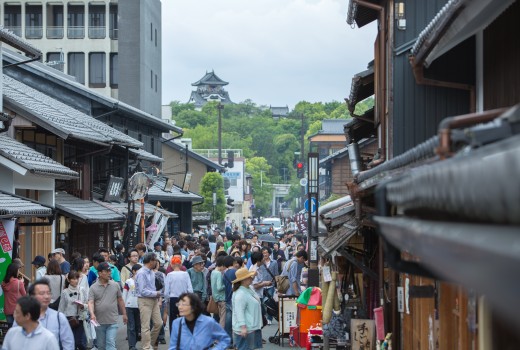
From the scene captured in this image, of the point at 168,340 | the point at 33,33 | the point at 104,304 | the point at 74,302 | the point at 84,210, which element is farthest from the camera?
the point at 33,33

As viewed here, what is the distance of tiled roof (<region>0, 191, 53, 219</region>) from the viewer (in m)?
17.2

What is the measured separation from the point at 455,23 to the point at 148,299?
34.8 ft

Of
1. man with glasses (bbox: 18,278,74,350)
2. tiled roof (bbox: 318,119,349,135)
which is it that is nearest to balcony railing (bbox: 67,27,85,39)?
tiled roof (bbox: 318,119,349,135)

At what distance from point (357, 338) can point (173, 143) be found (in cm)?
4696

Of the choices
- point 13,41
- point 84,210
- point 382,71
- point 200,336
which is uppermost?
point 13,41

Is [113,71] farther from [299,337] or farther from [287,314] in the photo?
[299,337]

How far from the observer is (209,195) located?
63.2 meters

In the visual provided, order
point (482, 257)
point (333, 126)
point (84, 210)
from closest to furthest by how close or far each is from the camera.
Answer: point (482, 257) < point (84, 210) < point (333, 126)

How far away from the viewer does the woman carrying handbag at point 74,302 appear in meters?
15.2

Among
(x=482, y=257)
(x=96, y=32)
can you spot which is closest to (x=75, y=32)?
(x=96, y=32)

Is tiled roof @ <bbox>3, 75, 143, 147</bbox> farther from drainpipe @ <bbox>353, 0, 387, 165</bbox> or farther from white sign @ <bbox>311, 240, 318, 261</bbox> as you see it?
drainpipe @ <bbox>353, 0, 387, 165</bbox>

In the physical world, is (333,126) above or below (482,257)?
above

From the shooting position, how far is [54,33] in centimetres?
6234

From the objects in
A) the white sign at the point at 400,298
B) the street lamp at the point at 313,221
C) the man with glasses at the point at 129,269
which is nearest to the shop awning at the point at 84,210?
the man with glasses at the point at 129,269
